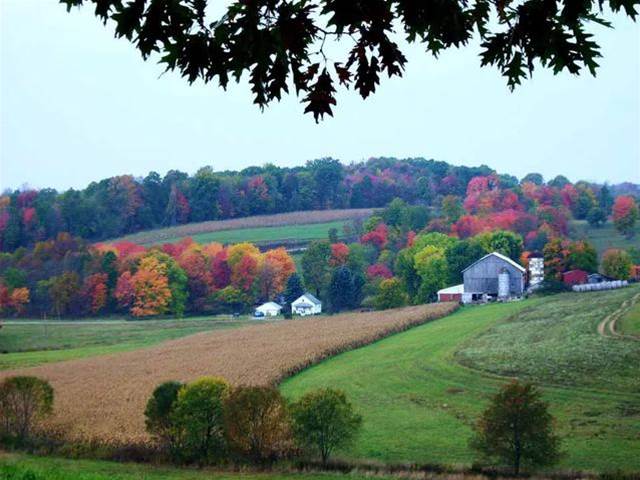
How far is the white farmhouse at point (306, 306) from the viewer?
85.0 metres

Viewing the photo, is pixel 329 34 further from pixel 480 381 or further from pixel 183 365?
pixel 183 365

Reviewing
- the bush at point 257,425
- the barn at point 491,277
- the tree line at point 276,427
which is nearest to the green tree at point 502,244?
the barn at point 491,277

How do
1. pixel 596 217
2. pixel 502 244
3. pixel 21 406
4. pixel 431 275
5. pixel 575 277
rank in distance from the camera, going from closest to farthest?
pixel 21 406 → pixel 575 277 → pixel 431 275 → pixel 502 244 → pixel 596 217

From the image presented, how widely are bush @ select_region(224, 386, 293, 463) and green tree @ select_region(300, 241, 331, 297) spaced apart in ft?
203

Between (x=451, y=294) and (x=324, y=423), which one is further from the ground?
(x=451, y=294)

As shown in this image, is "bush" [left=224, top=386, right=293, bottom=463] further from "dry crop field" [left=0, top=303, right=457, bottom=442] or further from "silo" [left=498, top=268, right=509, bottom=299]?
"silo" [left=498, top=268, right=509, bottom=299]

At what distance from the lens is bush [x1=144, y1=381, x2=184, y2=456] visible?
28.0m

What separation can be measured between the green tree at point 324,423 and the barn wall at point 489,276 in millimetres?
48998

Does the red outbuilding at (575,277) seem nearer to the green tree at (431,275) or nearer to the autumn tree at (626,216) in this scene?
the green tree at (431,275)

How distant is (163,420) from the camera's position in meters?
28.7

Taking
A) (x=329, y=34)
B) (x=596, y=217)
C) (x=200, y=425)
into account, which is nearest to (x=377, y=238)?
(x=596, y=217)

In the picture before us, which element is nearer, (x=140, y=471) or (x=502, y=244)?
(x=140, y=471)

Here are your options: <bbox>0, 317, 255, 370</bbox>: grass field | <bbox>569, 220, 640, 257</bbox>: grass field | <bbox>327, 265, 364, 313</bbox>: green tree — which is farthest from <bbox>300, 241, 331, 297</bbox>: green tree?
<bbox>569, 220, 640, 257</bbox>: grass field

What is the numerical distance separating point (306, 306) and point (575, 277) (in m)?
27.4
